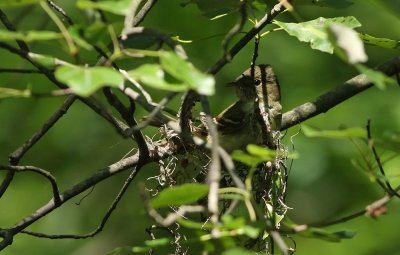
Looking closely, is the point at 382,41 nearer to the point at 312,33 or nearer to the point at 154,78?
the point at 312,33

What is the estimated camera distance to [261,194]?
10.1 feet

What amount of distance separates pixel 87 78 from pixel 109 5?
198 millimetres

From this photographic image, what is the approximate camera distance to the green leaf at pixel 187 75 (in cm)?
136

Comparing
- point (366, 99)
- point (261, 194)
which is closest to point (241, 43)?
point (261, 194)

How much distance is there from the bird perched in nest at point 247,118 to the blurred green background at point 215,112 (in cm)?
102

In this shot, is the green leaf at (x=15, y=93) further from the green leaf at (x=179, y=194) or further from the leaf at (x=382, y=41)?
Answer: the leaf at (x=382, y=41)

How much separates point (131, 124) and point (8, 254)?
326 cm

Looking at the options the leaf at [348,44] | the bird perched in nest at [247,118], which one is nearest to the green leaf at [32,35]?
the leaf at [348,44]

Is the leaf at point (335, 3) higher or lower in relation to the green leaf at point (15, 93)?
lower

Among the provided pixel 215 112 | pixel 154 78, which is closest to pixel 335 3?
pixel 154 78

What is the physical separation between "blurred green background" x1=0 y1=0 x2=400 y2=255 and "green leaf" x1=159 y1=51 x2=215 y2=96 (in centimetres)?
319

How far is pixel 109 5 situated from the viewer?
1.43 metres

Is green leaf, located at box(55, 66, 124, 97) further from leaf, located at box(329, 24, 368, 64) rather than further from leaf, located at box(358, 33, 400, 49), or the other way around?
leaf, located at box(358, 33, 400, 49)

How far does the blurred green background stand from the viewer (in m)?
4.84
